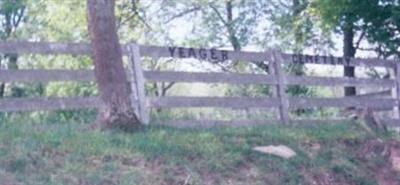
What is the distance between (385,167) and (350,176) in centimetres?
88

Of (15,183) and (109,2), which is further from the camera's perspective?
(109,2)

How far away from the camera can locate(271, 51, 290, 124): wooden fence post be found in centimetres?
1081

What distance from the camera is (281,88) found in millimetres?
Answer: 10836

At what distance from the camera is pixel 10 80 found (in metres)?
8.37

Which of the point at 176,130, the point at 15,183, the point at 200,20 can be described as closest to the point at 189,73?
the point at 176,130

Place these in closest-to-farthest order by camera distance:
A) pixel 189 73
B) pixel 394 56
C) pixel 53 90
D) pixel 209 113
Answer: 1. pixel 189 73
2. pixel 209 113
3. pixel 394 56
4. pixel 53 90

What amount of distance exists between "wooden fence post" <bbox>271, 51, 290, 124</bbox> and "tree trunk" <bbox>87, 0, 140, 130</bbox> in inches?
134

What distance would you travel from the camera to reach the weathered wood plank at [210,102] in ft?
31.2

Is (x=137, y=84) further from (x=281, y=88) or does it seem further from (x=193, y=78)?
(x=281, y=88)

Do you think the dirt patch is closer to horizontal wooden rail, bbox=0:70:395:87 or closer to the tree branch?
horizontal wooden rail, bbox=0:70:395:87

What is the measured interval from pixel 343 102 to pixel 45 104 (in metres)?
5.63

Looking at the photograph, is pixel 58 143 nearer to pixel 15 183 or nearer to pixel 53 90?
pixel 15 183

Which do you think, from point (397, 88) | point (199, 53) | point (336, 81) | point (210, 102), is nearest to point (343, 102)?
point (336, 81)

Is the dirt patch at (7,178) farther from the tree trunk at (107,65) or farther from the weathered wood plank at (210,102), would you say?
the weathered wood plank at (210,102)
